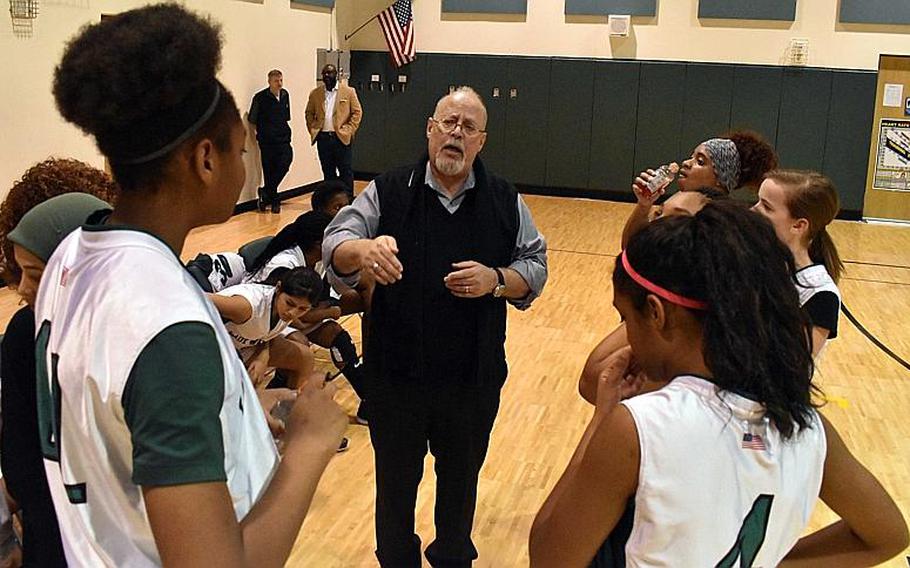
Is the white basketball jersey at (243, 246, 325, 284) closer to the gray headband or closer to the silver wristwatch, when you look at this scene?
the silver wristwatch

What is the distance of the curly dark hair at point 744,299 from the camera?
1.42 m

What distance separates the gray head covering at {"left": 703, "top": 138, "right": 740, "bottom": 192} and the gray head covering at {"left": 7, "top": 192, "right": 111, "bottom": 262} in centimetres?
255

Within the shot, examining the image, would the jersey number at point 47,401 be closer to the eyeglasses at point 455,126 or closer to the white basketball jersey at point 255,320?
the eyeglasses at point 455,126

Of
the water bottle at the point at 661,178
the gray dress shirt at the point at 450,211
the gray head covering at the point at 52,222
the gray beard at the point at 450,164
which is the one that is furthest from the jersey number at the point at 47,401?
the water bottle at the point at 661,178

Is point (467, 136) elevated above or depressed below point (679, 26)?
below

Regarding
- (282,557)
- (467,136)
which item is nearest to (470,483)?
(467,136)

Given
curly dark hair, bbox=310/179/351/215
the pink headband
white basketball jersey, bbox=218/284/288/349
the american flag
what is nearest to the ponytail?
the pink headband

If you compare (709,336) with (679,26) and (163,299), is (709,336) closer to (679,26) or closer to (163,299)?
(163,299)

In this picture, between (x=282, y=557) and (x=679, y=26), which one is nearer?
(x=282, y=557)

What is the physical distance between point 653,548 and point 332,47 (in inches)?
555

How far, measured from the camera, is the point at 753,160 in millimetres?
3721

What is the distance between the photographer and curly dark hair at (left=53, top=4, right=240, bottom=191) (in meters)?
1.14

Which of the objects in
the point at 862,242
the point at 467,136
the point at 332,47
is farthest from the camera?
the point at 332,47

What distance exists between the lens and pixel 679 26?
1389cm
